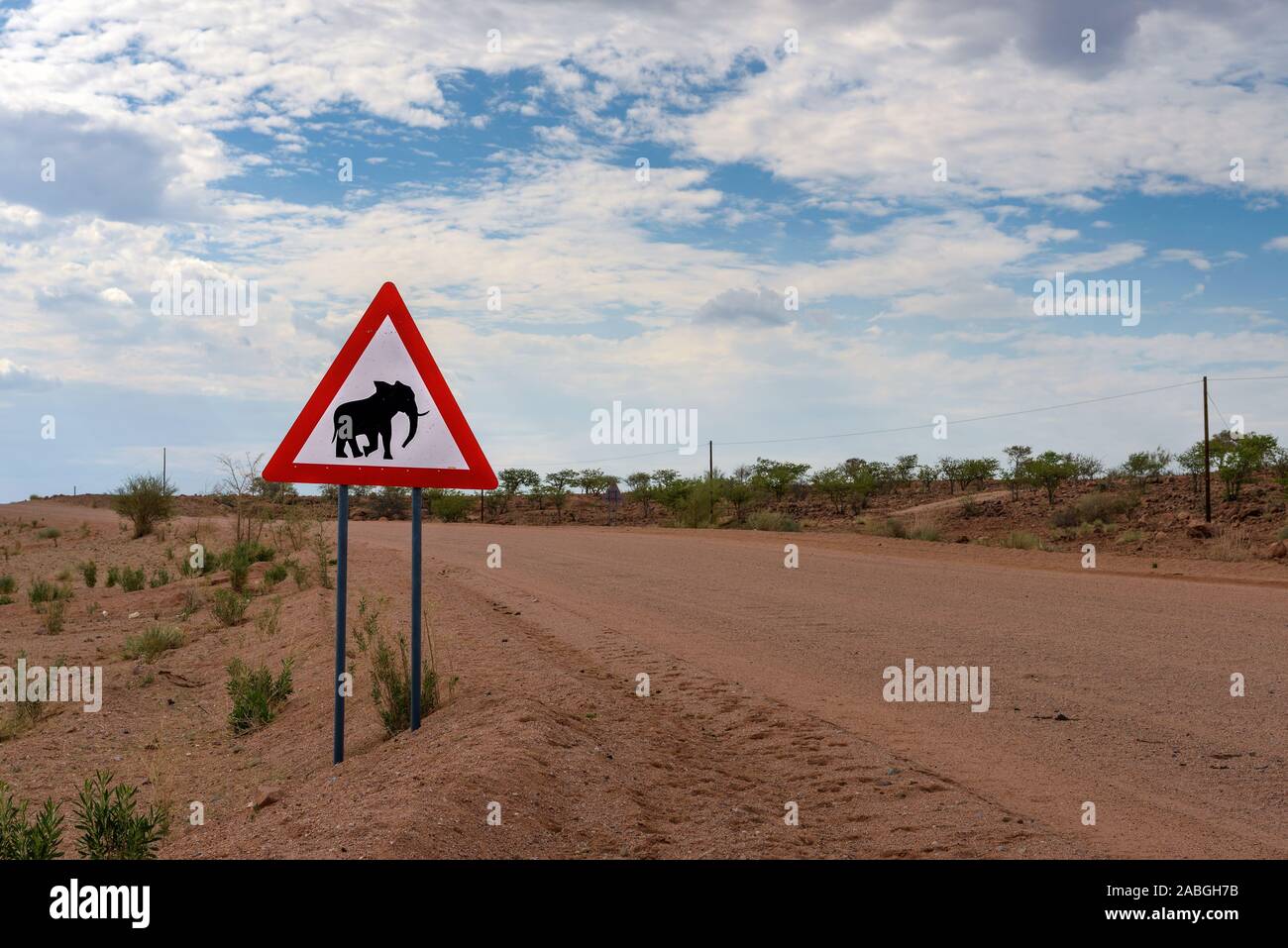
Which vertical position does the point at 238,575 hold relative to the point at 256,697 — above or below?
above

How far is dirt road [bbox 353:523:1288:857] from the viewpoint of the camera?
6.21 meters

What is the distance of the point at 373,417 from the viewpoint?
6.43 m

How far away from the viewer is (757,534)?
3284cm

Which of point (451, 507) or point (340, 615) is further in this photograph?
point (451, 507)

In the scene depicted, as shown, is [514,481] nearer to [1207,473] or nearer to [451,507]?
[451,507]

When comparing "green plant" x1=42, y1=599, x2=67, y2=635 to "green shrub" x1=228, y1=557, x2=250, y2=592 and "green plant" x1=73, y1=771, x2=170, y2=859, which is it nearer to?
"green shrub" x1=228, y1=557, x2=250, y2=592

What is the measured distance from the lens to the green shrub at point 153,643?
13.6 m

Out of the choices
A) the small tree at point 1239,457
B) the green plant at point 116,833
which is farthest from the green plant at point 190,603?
the small tree at point 1239,457

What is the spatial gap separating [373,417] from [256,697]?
14.4ft

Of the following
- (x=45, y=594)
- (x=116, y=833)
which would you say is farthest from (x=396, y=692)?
(x=45, y=594)

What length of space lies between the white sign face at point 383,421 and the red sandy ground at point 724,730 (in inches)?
71.0

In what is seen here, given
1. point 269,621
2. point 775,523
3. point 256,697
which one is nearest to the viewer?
point 256,697

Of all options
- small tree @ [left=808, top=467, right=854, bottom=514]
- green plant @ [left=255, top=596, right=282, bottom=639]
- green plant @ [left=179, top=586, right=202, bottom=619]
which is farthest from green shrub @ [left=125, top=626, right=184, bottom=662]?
small tree @ [left=808, top=467, right=854, bottom=514]

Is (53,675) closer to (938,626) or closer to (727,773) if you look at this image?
(727,773)
